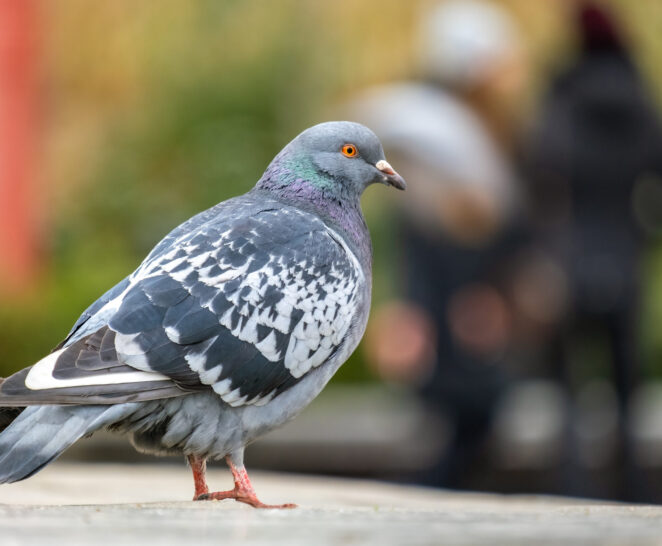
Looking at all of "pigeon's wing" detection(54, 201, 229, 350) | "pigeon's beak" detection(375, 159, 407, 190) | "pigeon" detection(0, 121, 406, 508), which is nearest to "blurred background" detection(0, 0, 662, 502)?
"pigeon's beak" detection(375, 159, 407, 190)

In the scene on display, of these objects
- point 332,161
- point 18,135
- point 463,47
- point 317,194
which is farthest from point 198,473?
point 18,135

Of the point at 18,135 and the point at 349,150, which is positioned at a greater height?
the point at 349,150

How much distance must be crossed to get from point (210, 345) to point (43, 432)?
23.4 inches

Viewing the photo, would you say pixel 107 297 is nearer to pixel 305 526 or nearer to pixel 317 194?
pixel 317 194

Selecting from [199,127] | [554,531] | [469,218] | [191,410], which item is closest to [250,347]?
[191,410]

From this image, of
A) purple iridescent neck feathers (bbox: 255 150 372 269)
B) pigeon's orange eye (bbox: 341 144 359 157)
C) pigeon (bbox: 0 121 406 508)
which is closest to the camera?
pigeon (bbox: 0 121 406 508)

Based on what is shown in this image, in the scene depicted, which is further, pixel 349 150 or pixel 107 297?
pixel 349 150

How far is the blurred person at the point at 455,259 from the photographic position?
22.1 feet

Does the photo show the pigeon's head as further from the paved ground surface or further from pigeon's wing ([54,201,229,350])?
the paved ground surface

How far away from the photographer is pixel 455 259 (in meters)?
6.75

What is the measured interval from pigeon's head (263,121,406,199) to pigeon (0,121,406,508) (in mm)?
72

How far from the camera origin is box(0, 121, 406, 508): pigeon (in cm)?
365

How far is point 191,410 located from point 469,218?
3.19 m

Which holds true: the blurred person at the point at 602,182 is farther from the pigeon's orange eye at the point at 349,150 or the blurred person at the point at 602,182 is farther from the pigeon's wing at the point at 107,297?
the pigeon's wing at the point at 107,297
